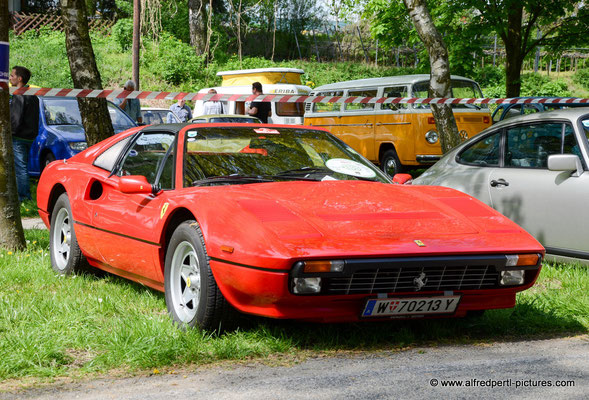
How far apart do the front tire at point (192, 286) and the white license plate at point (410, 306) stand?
0.78m

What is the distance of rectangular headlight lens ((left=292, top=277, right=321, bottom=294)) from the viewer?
402cm

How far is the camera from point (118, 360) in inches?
162

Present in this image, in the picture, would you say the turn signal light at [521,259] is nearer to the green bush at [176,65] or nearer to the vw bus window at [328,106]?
the vw bus window at [328,106]

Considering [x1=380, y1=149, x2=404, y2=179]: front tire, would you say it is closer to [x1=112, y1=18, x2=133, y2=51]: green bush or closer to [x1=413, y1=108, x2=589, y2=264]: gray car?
[x1=413, y1=108, x2=589, y2=264]: gray car

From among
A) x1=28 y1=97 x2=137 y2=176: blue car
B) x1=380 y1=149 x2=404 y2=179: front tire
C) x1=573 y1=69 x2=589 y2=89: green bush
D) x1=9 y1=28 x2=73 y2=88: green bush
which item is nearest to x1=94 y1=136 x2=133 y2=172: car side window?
x1=28 y1=97 x2=137 y2=176: blue car

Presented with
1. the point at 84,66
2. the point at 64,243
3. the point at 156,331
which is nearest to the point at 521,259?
the point at 156,331

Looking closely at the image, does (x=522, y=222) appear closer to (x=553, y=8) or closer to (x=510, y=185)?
(x=510, y=185)

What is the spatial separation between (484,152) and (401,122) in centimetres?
893

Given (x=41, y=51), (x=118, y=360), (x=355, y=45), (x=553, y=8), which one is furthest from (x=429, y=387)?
(x=355, y=45)

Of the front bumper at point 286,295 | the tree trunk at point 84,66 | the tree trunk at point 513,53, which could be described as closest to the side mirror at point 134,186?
the front bumper at point 286,295

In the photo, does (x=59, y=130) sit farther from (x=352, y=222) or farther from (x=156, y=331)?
(x=352, y=222)

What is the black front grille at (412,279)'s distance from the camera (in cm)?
411

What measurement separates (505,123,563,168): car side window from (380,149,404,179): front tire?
9.20m

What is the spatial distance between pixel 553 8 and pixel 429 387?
19.6 metres
